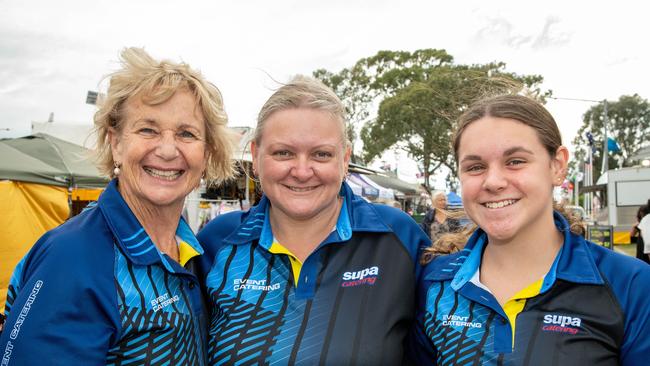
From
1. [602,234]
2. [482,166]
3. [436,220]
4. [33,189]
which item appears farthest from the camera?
[602,234]

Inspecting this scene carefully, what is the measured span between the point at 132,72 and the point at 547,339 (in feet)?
6.95

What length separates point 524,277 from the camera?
2.11 m

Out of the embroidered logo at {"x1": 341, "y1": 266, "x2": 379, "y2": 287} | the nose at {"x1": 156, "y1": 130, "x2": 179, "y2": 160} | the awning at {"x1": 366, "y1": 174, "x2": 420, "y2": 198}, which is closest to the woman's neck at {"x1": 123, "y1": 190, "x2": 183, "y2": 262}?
the nose at {"x1": 156, "y1": 130, "x2": 179, "y2": 160}

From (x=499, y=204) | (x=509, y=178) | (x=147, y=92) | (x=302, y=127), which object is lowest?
(x=499, y=204)

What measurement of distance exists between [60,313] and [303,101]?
1.37 metres

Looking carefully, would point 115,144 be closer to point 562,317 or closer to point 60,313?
point 60,313

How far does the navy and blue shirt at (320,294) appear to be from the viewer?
2150mm

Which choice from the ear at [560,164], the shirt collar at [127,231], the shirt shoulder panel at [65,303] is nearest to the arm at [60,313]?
the shirt shoulder panel at [65,303]

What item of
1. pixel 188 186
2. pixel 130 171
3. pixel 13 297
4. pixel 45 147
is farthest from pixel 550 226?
pixel 45 147

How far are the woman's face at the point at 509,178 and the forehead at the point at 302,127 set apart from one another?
0.67 metres

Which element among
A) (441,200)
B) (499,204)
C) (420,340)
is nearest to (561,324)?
(499,204)

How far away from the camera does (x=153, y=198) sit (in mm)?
2283

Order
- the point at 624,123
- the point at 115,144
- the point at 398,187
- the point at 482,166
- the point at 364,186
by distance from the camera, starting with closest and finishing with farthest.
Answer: the point at 482,166
the point at 115,144
the point at 364,186
the point at 398,187
the point at 624,123

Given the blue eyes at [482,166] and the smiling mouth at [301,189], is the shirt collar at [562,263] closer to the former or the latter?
the blue eyes at [482,166]
